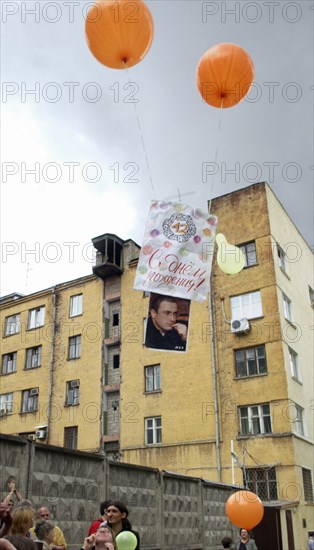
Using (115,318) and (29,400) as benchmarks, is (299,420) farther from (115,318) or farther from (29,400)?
(29,400)

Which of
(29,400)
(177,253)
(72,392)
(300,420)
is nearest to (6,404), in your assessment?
(29,400)

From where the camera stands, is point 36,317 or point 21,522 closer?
point 21,522

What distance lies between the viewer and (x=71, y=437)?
30.0 m

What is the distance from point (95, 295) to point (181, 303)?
74.7ft

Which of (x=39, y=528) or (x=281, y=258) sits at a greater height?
(x=281, y=258)

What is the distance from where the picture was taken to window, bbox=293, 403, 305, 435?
24.2 m

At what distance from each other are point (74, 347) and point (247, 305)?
1188 centimetres

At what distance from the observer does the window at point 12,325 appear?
36294 millimetres

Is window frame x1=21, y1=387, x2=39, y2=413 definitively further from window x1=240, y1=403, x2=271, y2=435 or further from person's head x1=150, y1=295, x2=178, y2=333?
person's head x1=150, y1=295, x2=178, y2=333

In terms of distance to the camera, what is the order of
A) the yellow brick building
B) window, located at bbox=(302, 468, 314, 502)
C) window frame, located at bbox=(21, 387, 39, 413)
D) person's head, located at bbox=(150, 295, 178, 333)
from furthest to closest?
window frame, located at bbox=(21, 387, 39, 413), the yellow brick building, window, located at bbox=(302, 468, 314, 502), person's head, located at bbox=(150, 295, 178, 333)

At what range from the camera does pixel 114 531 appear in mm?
5852

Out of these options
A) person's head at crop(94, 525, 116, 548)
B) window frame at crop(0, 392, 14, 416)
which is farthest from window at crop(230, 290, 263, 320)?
person's head at crop(94, 525, 116, 548)

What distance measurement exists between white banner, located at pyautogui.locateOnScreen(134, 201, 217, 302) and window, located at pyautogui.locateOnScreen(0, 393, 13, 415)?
2737 cm

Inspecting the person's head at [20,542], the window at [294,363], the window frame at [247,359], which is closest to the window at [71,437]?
the window frame at [247,359]
